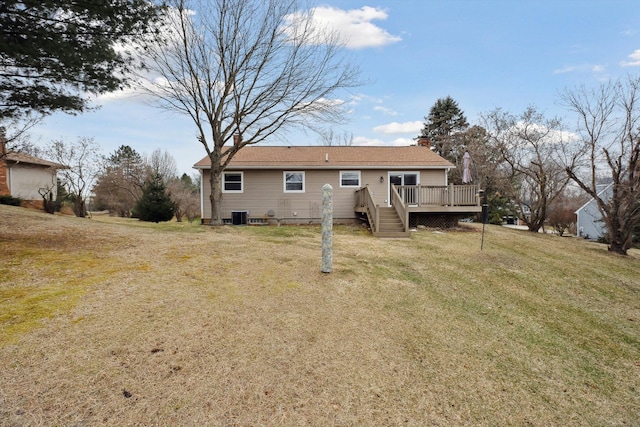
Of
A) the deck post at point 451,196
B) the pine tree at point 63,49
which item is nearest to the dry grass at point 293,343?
the pine tree at point 63,49

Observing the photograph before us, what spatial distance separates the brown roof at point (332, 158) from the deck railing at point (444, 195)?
2173 millimetres

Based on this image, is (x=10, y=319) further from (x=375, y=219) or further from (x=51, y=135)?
(x=51, y=135)

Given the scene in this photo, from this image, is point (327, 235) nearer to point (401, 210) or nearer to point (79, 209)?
point (401, 210)

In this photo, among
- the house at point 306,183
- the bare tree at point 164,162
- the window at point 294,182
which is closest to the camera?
the house at point 306,183

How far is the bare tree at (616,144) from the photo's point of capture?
12.4m

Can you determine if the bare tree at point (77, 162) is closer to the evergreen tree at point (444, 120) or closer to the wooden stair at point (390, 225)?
the wooden stair at point (390, 225)

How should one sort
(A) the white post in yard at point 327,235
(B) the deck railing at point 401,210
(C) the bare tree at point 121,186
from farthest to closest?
(C) the bare tree at point 121,186
(B) the deck railing at point 401,210
(A) the white post in yard at point 327,235

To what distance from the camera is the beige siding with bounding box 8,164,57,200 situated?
16.2 m

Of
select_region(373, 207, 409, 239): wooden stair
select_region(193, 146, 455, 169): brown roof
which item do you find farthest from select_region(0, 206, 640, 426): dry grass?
select_region(193, 146, 455, 169): brown roof

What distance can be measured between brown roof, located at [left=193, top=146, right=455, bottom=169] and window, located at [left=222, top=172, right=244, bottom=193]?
48cm

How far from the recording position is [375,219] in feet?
39.3

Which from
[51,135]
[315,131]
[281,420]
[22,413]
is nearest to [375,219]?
[315,131]

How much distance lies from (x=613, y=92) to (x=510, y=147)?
7761mm

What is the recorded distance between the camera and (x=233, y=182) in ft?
50.1
